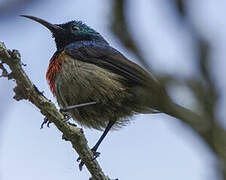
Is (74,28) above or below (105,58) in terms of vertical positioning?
above

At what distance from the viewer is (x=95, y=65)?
6.20 m

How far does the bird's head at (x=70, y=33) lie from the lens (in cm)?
702

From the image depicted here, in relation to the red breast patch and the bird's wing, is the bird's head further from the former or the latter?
the red breast patch

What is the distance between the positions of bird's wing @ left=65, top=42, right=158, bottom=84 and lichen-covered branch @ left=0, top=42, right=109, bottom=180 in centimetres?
157

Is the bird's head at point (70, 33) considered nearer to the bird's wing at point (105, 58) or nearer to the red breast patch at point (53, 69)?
the bird's wing at point (105, 58)

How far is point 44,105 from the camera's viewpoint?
3.95 metres

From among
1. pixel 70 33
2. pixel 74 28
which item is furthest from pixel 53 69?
pixel 74 28

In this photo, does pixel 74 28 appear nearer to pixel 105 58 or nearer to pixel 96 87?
pixel 105 58

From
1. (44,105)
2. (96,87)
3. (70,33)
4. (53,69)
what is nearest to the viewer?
(44,105)

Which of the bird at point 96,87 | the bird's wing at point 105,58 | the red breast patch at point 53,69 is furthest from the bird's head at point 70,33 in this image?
the bird at point 96,87

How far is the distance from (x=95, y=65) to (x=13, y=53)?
269 centimetres

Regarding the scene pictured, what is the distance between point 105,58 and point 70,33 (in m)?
1.11

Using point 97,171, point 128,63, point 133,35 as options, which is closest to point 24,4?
point 133,35

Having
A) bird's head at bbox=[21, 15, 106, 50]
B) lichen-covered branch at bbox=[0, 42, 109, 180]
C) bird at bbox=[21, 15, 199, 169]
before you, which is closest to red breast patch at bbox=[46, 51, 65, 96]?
bird at bbox=[21, 15, 199, 169]
